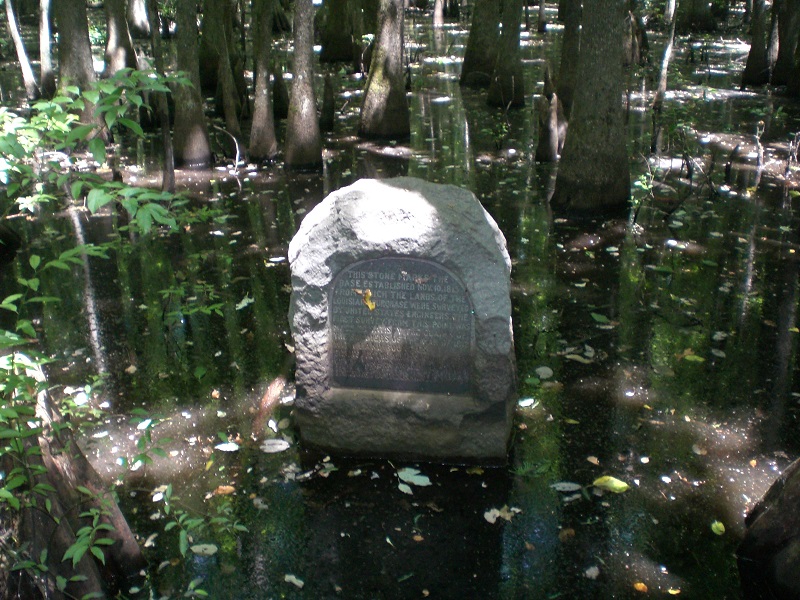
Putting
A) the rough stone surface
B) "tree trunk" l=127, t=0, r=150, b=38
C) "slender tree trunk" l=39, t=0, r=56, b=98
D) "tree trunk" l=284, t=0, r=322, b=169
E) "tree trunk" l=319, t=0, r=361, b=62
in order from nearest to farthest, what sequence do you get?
the rough stone surface < "tree trunk" l=284, t=0, r=322, b=169 < "slender tree trunk" l=39, t=0, r=56, b=98 < "tree trunk" l=319, t=0, r=361, b=62 < "tree trunk" l=127, t=0, r=150, b=38

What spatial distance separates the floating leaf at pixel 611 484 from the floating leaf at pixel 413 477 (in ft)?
3.16

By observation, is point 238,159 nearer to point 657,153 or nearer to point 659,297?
point 657,153

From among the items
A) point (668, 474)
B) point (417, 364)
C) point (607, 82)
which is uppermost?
point (607, 82)

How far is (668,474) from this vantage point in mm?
4676

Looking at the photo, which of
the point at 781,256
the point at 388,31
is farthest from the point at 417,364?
the point at 388,31

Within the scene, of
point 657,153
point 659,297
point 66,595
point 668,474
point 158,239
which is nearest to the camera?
point 66,595

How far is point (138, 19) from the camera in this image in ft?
91.6

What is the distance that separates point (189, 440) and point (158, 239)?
13.4 feet

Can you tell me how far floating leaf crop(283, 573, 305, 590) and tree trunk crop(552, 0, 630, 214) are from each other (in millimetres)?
6199

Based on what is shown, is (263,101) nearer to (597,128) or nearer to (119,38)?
(597,128)

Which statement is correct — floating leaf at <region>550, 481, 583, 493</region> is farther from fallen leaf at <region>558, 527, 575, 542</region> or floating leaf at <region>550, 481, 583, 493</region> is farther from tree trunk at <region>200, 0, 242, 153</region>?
tree trunk at <region>200, 0, 242, 153</region>

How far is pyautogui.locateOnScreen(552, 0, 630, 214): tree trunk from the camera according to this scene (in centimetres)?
883

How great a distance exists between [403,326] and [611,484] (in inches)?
58.9

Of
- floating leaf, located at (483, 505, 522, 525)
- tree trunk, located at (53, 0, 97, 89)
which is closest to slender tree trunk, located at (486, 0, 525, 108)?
tree trunk, located at (53, 0, 97, 89)
